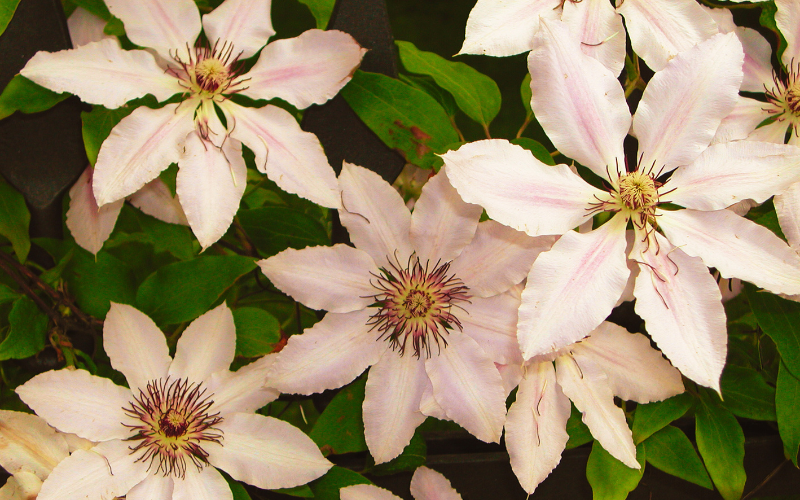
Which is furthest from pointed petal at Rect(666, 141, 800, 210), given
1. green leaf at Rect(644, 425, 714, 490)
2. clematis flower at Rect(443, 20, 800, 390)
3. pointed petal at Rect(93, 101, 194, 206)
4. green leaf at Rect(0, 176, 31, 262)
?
green leaf at Rect(0, 176, 31, 262)

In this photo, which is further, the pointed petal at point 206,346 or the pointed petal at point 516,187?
the pointed petal at point 206,346

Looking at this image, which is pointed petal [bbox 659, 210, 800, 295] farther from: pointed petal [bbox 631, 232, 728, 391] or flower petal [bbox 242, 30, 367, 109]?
flower petal [bbox 242, 30, 367, 109]

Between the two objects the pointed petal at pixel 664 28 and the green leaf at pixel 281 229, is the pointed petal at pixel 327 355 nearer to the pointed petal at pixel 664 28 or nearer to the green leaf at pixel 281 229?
the green leaf at pixel 281 229

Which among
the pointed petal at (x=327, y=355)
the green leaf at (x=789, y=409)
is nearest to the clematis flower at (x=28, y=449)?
the pointed petal at (x=327, y=355)

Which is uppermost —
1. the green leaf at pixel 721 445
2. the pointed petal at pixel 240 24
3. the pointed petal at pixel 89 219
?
the pointed petal at pixel 240 24

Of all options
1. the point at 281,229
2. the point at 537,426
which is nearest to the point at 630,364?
the point at 537,426

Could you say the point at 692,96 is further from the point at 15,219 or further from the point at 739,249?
the point at 15,219

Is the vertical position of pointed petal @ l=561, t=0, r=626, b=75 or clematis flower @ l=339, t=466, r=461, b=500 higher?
pointed petal @ l=561, t=0, r=626, b=75
